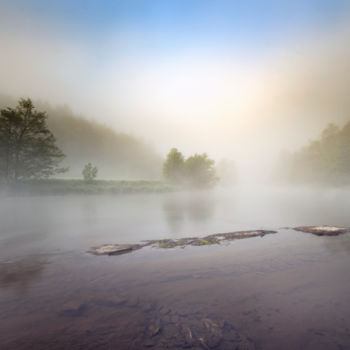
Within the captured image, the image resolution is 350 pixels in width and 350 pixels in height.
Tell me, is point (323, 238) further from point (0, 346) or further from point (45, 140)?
point (45, 140)

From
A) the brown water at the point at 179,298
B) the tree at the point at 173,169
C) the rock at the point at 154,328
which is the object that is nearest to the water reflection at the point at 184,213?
the brown water at the point at 179,298

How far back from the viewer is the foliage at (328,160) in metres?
64.1

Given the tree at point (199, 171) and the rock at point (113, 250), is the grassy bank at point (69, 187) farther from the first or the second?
the rock at point (113, 250)

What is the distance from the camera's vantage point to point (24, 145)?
4072cm

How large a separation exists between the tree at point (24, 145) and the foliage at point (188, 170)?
159 feet

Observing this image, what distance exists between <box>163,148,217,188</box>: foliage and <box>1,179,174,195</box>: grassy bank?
18.8 metres

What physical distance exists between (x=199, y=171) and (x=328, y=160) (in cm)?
4674

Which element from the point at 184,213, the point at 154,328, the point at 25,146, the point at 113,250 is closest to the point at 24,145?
the point at 25,146

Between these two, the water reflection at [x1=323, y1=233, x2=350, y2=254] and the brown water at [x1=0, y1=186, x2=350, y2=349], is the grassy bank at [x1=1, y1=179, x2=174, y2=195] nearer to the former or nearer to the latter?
the brown water at [x1=0, y1=186, x2=350, y2=349]

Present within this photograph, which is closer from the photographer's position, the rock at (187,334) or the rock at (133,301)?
the rock at (187,334)

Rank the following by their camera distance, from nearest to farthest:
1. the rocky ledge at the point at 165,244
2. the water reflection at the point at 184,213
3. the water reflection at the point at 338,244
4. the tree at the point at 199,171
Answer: the water reflection at the point at 338,244, the rocky ledge at the point at 165,244, the water reflection at the point at 184,213, the tree at the point at 199,171

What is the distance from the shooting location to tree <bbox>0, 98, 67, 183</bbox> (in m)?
39.1

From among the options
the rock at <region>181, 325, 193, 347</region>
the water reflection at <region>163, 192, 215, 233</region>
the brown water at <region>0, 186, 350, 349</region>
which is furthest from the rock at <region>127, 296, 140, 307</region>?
the water reflection at <region>163, 192, 215, 233</region>

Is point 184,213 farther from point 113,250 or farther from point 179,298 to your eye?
point 179,298
